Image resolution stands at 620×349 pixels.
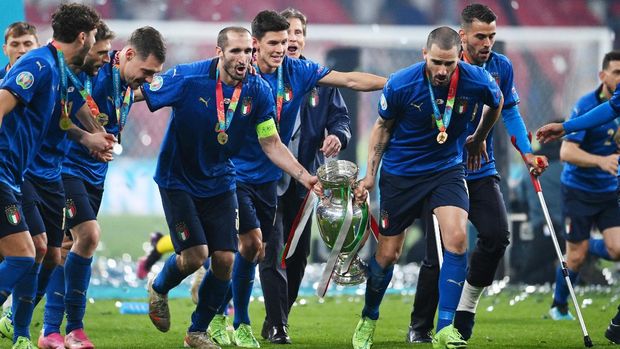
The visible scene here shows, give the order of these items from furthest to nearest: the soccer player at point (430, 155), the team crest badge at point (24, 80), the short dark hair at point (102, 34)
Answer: the soccer player at point (430, 155) → the short dark hair at point (102, 34) → the team crest badge at point (24, 80)

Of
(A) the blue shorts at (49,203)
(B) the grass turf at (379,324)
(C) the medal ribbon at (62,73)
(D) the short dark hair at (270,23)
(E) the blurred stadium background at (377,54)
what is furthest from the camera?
(E) the blurred stadium background at (377,54)

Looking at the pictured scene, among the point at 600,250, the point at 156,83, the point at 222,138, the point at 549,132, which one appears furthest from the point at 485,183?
the point at 600,250

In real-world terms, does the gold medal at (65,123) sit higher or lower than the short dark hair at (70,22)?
lower

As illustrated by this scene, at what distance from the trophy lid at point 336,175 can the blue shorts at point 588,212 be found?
399 cm

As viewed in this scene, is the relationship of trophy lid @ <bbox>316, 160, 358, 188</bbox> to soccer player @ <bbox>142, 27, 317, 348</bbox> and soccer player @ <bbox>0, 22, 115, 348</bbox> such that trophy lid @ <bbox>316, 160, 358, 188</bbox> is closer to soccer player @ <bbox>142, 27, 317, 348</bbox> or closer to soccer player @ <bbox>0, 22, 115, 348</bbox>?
soccer player @ <bbox>142, 27, 317, 348</bbox>

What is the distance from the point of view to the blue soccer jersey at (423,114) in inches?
315

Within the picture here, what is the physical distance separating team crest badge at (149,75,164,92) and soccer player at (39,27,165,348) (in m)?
0.05

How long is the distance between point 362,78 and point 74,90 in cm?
220

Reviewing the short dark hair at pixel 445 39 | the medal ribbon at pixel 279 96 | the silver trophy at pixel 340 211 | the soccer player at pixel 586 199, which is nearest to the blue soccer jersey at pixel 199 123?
the silver trophy at pixel 340 211

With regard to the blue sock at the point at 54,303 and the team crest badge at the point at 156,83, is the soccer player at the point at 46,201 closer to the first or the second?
the blue sock at the point at 54,303

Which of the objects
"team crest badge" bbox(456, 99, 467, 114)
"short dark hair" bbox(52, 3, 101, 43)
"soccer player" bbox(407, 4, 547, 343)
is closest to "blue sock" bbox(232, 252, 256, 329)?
"soccer player" bbox(407, 4, 547, 343)

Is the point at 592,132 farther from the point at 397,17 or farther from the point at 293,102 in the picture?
the point at 397,17

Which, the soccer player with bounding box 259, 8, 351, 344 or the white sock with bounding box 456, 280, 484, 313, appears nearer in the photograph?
the white sock with bounding box 456, 280, 484, 313

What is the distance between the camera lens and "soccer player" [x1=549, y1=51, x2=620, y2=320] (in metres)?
11.2
